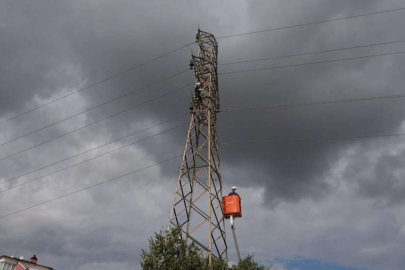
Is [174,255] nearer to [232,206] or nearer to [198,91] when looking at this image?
[232,206]

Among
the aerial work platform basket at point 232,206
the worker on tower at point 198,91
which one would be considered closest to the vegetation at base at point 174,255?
the aerial work platform basket at point 232,206

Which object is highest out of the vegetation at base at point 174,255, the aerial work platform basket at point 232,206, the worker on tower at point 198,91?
the worker on tower at point 198,91

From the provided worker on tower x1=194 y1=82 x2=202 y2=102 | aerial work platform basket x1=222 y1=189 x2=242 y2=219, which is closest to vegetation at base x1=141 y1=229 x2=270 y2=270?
aerial work platform basket x1=222 y1=189 x2=242 y2=219

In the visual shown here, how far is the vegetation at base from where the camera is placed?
79.2ft

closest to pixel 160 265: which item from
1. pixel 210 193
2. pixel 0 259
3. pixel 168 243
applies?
pixel 168 243

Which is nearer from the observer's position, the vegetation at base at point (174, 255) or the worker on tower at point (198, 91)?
the vegetation at base at point (174, 255)

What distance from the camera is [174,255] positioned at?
24.7m

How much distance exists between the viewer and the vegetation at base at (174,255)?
79.2 ft

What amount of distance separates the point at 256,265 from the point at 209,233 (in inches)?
427

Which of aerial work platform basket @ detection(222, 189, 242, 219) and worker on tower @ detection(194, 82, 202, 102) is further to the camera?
worker on tower @ detection(194, 82, 202, 102)

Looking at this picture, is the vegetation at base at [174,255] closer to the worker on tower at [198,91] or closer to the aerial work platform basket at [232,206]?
the aerial work platform basket at [232,206]

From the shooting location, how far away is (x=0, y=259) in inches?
2222

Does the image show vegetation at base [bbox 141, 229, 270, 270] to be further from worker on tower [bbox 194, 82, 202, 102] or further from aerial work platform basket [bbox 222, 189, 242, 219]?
worker on tower [bbox 194, 82, 202, 102]

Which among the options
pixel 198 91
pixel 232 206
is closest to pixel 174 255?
pixel 232 206
